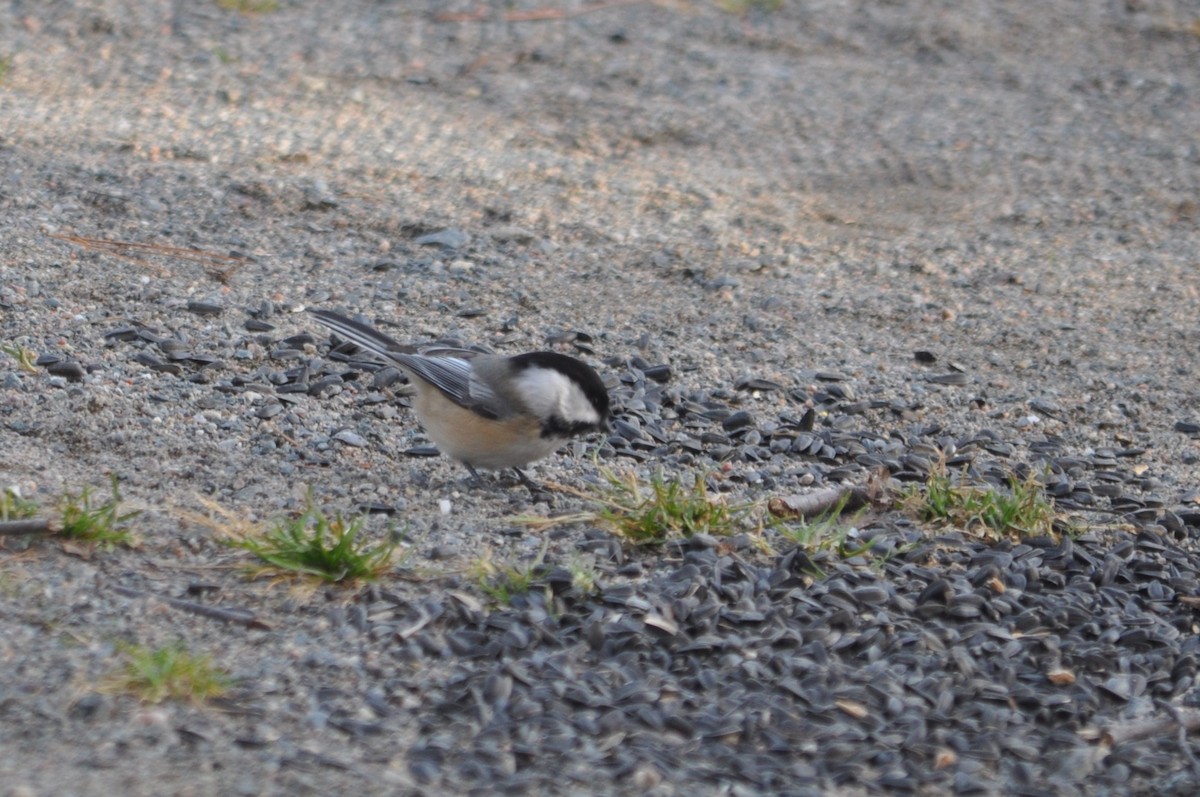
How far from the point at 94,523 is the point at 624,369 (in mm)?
2067

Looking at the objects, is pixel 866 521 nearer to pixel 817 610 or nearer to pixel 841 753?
pixel 817 610

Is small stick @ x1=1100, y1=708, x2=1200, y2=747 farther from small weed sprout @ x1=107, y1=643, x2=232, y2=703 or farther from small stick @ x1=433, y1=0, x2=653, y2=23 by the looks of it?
small stick @ x1=433, y1=0, x2=653, y2=23

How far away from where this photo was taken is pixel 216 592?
3361 millimetres

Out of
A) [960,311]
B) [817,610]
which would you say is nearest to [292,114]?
[960,311]

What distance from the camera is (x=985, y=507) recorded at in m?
3.99

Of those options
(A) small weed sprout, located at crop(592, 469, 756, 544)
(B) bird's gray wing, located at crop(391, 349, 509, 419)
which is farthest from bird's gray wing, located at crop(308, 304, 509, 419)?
(A) small weed sprout, located at crop(592, 469, 756, 544)

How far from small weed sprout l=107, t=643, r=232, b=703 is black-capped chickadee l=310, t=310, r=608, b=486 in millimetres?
1258

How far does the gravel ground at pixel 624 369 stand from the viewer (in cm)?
300

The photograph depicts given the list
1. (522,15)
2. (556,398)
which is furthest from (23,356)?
(522,15)

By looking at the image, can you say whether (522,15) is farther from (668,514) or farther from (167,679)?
(167,679)

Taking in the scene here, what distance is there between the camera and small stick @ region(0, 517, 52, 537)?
342 centimetres

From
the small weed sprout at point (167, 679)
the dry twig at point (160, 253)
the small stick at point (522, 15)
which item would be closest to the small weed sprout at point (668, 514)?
the small weed sprout at point (167, 679)

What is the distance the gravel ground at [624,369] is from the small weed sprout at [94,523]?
0.05 metres

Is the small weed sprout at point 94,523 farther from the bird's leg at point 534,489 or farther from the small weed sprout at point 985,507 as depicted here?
the small weed sprout at point 985,507
